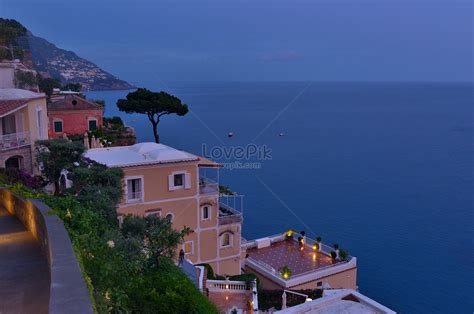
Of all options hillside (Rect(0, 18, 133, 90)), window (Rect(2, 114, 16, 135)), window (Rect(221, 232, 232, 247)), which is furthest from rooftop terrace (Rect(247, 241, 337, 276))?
hillside (Rect(0, 18, 133, 90))

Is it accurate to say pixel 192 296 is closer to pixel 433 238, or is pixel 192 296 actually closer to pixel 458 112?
pixel 433 238

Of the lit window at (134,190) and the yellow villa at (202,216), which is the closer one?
the lit window at (134,190)

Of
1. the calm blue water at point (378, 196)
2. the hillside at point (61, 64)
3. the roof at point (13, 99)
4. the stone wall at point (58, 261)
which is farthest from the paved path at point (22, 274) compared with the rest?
the hillside at point (61, 64)

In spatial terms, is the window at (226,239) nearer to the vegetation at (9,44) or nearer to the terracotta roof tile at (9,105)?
the terracotta roof tile at (9,105)

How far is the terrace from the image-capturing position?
22.8 meters

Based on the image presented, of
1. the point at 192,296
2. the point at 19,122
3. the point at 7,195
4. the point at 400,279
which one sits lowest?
the point at 400,279

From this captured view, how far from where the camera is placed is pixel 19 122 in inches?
776

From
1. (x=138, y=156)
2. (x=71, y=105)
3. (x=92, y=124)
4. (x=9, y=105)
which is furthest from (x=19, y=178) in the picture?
(x=92, y=124)

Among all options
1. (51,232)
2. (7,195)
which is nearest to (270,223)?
(7,195)

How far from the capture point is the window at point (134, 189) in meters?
20.6

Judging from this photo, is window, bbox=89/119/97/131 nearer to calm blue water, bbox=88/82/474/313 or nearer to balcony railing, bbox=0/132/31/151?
balcony railing, bbox=0/132/31/151

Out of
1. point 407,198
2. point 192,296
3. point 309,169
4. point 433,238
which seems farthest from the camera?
point 309,169

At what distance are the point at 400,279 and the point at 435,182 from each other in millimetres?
27557

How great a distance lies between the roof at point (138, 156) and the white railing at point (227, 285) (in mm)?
5775
